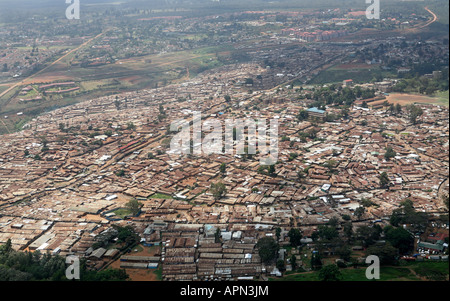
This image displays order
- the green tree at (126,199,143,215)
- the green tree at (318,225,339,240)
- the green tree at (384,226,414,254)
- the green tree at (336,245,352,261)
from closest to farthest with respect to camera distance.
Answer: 1. the green tree at (336,245,352,261)
2. the green tree at (384,226,414,254)
3. the green tree at (318,225,339,240)
4. the green tree at (126,199,143,215)

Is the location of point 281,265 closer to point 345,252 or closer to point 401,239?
point 345,252

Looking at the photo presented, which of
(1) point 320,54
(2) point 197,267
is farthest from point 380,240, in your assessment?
(1) point 320,54

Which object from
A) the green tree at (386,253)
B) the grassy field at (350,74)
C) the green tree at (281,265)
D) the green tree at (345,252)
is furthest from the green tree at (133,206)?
the grassy field at (350,74)

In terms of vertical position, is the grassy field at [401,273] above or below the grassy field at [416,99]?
below

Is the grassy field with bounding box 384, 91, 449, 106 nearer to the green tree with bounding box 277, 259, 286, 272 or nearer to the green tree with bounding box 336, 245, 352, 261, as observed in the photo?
the green tree with bounding box 336, 245, 352, 261

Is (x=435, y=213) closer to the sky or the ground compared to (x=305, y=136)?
closer to the ground

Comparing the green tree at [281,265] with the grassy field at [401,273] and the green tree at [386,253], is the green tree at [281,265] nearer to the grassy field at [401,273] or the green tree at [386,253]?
the grassy field at [401,273]

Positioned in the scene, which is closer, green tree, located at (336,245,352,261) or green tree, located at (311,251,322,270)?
green tree, located at (311,251,322,270)

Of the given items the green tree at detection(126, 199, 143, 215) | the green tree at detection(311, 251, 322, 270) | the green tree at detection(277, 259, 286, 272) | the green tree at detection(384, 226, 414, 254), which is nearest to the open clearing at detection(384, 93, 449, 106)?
the green tree at detection(384, 226, 414, 254)

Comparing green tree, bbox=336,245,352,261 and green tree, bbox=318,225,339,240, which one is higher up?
green tree, bbox=318,225,339,240

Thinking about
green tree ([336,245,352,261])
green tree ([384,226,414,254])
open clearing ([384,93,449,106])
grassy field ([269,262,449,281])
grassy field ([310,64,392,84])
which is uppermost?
grassy field ([310,64,392,84])
